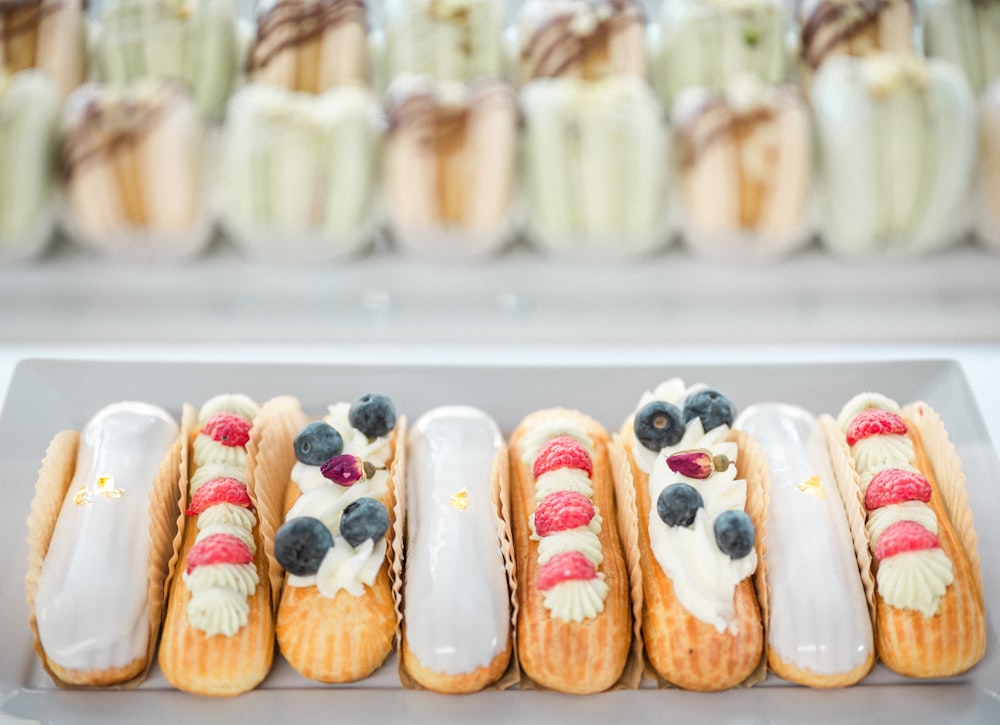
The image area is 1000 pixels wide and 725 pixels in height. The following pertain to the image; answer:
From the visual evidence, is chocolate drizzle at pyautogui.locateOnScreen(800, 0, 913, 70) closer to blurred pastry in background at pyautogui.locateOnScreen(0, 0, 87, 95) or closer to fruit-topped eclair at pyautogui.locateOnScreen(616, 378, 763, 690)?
fruit-topped eclair at pyautogui.locateOnScreen(616, 378, 763, 690)

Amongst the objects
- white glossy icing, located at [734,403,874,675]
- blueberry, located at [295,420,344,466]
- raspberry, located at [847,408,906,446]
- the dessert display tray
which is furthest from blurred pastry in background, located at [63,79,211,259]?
raspberry, located at [847,408,906,446]

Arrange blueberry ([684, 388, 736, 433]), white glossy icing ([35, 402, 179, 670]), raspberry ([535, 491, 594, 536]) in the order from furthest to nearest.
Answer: blueberry ([684, 388, 736, 433])
raspberry ([535, 491, 594, 536])
white glossy icing ([35, 402, 179, 670])

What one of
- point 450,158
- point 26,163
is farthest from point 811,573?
point 26,163

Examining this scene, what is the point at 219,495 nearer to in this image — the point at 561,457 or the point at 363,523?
the point at 363,523

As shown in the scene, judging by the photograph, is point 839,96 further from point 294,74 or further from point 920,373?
point 294,74

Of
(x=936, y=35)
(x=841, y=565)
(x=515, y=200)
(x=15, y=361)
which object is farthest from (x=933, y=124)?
(x=15, y=361)
